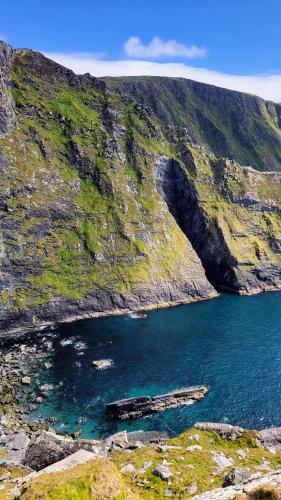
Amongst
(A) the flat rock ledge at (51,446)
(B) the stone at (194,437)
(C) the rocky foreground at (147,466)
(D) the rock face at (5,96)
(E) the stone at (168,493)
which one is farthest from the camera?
(D) the rock face at (5,96)

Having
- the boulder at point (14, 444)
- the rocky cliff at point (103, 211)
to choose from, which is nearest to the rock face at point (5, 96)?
the rocky cliff at point (103, 211)

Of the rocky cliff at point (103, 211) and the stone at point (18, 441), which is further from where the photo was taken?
the rocky cliff at point (103, 211)

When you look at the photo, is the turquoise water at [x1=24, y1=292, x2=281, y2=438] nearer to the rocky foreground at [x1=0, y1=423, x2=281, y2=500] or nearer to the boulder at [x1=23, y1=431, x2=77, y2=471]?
the rocky foreground at [x1=0, y1=423, x2=281, y2=500]

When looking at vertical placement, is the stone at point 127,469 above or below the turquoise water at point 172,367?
above

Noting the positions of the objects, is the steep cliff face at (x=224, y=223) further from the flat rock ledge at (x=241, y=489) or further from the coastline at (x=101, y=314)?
the flat rock ledge at (x=241, y=489)

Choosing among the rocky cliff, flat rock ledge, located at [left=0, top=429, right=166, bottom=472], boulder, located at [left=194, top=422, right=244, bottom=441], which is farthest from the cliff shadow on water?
flat rock ledge, located at [left=0, top=429, right=166, bottom=472]

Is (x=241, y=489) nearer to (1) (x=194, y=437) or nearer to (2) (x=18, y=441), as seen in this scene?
(1) (x=194, y=437)

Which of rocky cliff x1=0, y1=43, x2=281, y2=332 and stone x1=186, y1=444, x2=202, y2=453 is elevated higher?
rocky cliff x1=0, y1=43, x2=281, y2=332

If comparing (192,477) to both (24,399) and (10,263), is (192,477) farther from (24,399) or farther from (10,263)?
(10,263)
